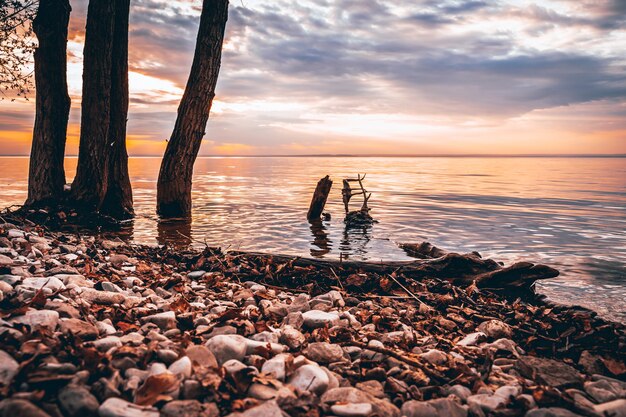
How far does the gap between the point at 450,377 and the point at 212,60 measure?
9895 millimetres

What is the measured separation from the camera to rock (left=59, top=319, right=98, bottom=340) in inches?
106

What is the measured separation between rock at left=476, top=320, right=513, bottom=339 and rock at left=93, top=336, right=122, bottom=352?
122 inches

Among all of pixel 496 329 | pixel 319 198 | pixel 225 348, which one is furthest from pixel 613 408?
pixel 319 198

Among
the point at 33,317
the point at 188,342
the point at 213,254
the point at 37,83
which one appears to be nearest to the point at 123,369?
the point at 188,342

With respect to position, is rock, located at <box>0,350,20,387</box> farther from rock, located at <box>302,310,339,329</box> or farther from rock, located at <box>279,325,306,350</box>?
rock, located at <box>302,310,339,329</box>

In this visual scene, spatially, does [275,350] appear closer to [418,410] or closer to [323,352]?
[323,352]

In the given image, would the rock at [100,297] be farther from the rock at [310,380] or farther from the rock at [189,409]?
the rock at [310,380]

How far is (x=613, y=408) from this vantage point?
253cm

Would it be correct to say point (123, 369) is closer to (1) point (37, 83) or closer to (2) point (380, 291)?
(2) point (380, 291)

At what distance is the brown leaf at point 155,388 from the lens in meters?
2.15

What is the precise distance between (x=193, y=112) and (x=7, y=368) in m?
9.47

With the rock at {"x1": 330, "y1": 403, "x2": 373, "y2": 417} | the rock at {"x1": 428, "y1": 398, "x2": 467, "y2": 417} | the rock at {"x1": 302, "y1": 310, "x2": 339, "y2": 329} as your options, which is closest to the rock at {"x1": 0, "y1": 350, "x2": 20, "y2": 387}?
the rock at {"x1": 330, "y1": 403, "x2": 373, "y2": 417}

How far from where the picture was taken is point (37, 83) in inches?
365

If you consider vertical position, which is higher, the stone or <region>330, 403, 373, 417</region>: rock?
the stone
